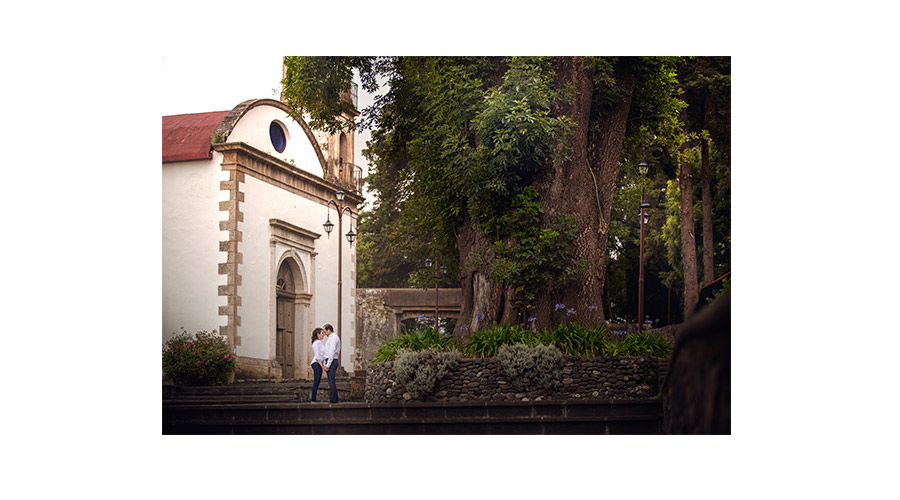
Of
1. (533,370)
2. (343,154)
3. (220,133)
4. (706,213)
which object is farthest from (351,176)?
(706,213)

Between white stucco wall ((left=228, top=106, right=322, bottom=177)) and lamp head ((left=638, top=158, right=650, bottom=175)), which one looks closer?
lamp head ((left=638, top=158, right=650, bottom=175))

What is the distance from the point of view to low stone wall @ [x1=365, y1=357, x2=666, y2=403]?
8.01 m

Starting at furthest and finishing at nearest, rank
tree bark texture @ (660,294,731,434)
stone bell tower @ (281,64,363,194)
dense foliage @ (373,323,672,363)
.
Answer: stone bell tower @ (281,64,363,194) → dense foliage @ (373,323,672,363) → tree bark texture @ (660,294,731,434)

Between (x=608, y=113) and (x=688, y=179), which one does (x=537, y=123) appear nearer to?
(x=608, y=113)

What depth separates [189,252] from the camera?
27.6 ft

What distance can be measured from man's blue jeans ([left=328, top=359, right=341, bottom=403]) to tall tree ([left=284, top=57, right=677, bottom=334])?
1095 mm

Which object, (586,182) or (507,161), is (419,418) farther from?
(586,182)

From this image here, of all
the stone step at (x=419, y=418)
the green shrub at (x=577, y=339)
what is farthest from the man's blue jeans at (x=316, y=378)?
the green shrub at (x=577, y=339)

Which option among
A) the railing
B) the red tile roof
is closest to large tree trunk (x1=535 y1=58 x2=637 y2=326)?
the railing

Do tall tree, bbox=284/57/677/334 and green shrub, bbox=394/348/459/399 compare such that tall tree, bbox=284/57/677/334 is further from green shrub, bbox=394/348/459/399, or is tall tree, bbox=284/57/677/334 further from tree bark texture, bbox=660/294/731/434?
tree bark texture, bbox=660/294/731/434

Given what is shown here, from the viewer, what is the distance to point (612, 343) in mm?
8156

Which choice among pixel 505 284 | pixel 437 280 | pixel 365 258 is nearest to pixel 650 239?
pixel 505 284

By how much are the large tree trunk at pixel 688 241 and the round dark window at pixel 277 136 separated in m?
3.51
